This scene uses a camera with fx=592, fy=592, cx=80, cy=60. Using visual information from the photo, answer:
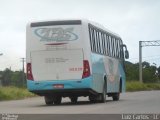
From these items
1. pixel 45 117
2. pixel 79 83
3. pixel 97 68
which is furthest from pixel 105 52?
pixel 45 117

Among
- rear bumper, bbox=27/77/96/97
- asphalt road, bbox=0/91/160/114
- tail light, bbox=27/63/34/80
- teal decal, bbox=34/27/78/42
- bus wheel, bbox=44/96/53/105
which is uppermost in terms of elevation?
teal decal, bbox=34/27/78/42

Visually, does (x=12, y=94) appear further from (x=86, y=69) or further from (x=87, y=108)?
(x=87, y=108)

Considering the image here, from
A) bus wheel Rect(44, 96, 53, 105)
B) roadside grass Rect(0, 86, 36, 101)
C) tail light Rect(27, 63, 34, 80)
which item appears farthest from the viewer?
roadside grass Rect(0, 86, 36, 101)

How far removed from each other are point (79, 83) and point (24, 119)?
8.76m

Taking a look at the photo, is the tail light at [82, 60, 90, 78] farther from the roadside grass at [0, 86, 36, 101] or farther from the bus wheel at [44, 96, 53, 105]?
the roadside grass at [0, 86, 36, 101]

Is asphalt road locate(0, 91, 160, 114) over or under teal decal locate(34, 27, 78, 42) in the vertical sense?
under

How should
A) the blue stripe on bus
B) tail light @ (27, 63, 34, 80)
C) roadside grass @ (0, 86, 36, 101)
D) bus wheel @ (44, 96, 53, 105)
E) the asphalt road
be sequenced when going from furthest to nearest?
roadside grass @ (0, 86, 36, 101) < bus wheel @ (44, 96, 53, 105) < tail light @ (27, 63, 34, 80) < the blue stripe on bus < the asphalt road

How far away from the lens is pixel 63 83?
25.5m

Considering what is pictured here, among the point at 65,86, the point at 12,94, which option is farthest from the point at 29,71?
the point at 12,94

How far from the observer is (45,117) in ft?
57.5

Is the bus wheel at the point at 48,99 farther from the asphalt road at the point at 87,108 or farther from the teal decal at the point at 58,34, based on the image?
the teal decal at the point at 58,34

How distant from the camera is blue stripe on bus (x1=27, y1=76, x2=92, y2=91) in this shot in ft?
83.1

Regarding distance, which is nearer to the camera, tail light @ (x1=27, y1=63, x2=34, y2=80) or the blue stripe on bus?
the blue stripe on bus

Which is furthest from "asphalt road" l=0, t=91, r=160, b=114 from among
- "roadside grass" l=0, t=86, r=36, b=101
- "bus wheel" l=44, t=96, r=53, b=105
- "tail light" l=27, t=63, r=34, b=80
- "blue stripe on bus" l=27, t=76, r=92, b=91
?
"roadside grass" l=0, t=86, r=36, b=101
